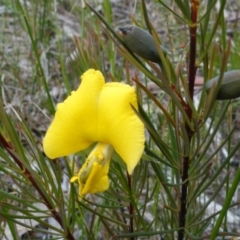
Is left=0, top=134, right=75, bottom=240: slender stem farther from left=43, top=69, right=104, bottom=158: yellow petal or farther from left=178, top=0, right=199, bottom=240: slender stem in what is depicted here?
left=178, top=0, right=199, bottom=240: slender stem

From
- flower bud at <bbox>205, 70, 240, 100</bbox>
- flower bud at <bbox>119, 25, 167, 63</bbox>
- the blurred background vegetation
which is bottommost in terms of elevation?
the blurred background vegetation

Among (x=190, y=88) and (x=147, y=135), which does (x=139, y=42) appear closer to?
(x=190, y=88)

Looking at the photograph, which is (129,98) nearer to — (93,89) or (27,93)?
(93,89)

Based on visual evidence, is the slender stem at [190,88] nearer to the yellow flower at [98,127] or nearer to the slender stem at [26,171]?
the yellow flower at [98,127]

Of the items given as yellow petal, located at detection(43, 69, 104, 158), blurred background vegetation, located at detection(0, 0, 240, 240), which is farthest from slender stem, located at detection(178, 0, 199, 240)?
yellow petal, located at detection(43, 69, 104, 158)

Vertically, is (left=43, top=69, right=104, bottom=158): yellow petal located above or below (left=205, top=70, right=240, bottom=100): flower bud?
below

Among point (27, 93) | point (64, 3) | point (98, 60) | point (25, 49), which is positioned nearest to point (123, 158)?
point (98, 60)

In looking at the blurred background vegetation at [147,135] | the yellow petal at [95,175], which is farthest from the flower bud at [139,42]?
the yellow petal at [95,175]

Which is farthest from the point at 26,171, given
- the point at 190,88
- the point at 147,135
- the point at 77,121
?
the point at 147,135
